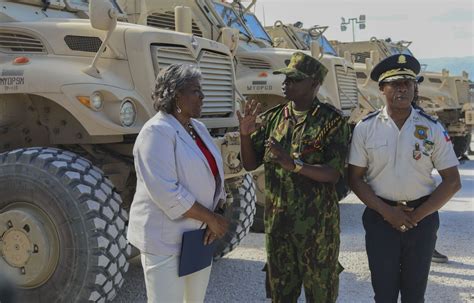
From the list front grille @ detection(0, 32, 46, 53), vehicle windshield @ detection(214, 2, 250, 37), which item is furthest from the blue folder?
vehicle windshield @ detection(214, 2, 250, 37)

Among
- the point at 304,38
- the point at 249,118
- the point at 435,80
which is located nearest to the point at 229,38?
the point at 249,118

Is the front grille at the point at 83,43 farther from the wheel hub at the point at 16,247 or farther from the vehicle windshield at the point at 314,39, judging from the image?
the vehicle windshield at the point at 314,39

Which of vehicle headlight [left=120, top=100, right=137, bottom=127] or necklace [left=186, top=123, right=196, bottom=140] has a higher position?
necklace [left=186, top=123, right=196, bottom=140]

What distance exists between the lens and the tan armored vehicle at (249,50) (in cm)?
621

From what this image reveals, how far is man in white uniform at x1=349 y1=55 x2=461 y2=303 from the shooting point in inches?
105

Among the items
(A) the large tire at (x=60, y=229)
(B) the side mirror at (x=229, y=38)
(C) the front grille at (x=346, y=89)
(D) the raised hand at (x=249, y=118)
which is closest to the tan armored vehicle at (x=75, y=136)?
(A) the large tire at (x=60, y=229)

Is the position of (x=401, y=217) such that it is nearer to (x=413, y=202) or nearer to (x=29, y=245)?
(x=413, y=202)

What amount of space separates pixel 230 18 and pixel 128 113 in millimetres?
4659

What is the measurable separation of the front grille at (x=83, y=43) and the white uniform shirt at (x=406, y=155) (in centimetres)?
215

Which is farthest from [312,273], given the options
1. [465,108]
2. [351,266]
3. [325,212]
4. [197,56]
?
[465,108]

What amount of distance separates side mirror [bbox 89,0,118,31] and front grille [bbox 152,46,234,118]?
444mm

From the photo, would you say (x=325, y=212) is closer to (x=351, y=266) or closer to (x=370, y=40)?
(x=351, y=266)

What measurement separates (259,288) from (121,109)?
1789mm

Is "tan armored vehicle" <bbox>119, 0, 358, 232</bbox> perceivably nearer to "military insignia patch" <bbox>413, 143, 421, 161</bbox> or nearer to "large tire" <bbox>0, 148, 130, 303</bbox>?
"large tire" <bbox>0, 148, 130, 303</bbox>
